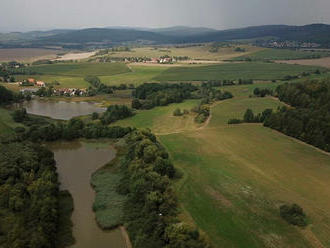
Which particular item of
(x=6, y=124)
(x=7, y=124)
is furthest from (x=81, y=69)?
(x=6, y=124)

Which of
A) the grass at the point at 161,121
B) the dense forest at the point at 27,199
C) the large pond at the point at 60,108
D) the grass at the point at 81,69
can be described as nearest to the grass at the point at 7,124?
the large pond at the point at 60,108

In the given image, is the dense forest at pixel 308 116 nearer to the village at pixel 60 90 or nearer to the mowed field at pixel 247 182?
the mowed field at pixel 247 182

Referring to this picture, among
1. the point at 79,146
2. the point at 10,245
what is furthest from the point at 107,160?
the point at 10,245

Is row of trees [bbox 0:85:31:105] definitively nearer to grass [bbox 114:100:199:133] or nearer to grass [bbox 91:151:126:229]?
grass [bbox 114:100:199:133]

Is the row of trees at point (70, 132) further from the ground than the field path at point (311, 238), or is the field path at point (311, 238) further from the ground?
the row of trees at point (70, 132)

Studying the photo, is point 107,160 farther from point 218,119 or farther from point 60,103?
point 60,103

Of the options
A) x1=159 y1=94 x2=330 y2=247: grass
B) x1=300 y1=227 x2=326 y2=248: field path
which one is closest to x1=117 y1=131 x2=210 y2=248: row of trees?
x1=159 y1=94 x2=330 y2=247: grass
